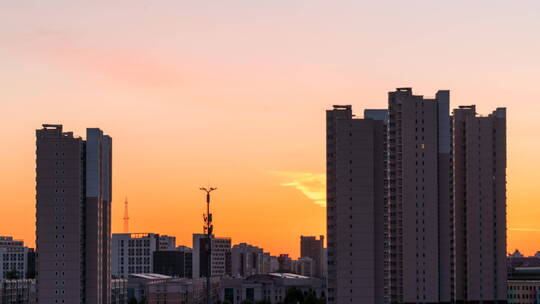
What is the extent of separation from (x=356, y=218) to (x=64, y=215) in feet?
133

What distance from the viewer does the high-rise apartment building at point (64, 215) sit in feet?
607

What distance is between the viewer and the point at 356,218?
186 meters

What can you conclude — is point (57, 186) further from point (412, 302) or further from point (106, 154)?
point (412, 302)

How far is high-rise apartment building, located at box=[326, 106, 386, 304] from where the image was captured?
186 m

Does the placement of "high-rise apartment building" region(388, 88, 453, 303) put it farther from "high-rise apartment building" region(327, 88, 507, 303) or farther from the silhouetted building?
the silhouetted building

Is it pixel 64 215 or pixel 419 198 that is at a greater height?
pixel 419 198

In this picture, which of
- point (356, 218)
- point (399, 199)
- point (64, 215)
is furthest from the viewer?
point (399, 199)


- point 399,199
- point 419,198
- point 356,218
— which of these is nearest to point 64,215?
point 356,218

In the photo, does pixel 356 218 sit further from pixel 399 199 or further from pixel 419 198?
pixel 419 198

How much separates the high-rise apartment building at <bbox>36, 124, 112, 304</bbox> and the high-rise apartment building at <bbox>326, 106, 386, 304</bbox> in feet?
112

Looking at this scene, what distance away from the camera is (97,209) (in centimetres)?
18850

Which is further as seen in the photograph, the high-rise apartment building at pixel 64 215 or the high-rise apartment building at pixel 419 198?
the high-rise apartment building at pixel 419 198

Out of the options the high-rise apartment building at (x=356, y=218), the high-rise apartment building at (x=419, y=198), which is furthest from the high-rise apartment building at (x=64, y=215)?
the high-rise apartment building at (x=419, y=198)

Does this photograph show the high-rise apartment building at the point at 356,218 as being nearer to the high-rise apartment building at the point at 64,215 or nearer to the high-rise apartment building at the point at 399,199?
the high-rise apartment building at the point at 399,199
